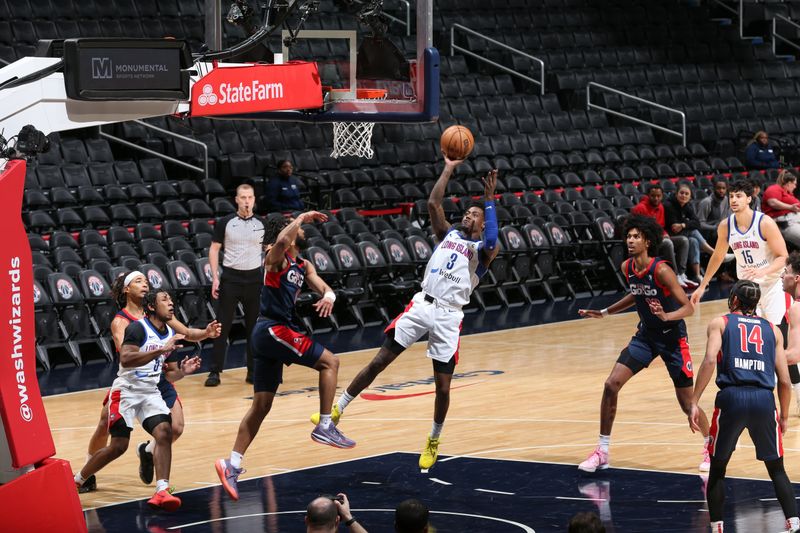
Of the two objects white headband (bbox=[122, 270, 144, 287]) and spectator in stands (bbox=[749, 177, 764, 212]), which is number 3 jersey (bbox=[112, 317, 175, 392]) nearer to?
white headband (bbox=[122, 270, 144, 287])

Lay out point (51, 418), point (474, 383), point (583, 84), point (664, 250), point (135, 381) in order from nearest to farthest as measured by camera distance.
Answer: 1. point (135, 381)
2. point (51, 418)
3. point (474, 383)
4. point (664, 250)
5. point (583, 84)

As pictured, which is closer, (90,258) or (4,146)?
(4,146)

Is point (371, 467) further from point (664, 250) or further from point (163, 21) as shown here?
point (163, 21)

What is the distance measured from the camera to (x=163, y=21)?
19828 millimetres

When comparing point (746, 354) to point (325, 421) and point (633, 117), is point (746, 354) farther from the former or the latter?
point (633, 117)

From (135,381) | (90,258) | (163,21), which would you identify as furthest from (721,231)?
(163,21)

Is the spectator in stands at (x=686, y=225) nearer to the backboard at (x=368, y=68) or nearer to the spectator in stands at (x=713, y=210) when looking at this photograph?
the spectator in stands at (x=713, y=210)

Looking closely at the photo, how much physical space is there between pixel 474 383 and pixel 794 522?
553 cm

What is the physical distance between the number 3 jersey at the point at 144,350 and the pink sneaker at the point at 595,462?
2753 mm

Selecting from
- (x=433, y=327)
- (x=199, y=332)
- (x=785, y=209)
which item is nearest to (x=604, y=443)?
(x=433, y=327)

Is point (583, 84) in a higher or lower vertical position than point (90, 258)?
higher

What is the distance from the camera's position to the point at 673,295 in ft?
27.9

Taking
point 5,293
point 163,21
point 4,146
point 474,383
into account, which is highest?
point 163,21

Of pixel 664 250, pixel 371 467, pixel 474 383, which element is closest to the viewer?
pixel 371 467
